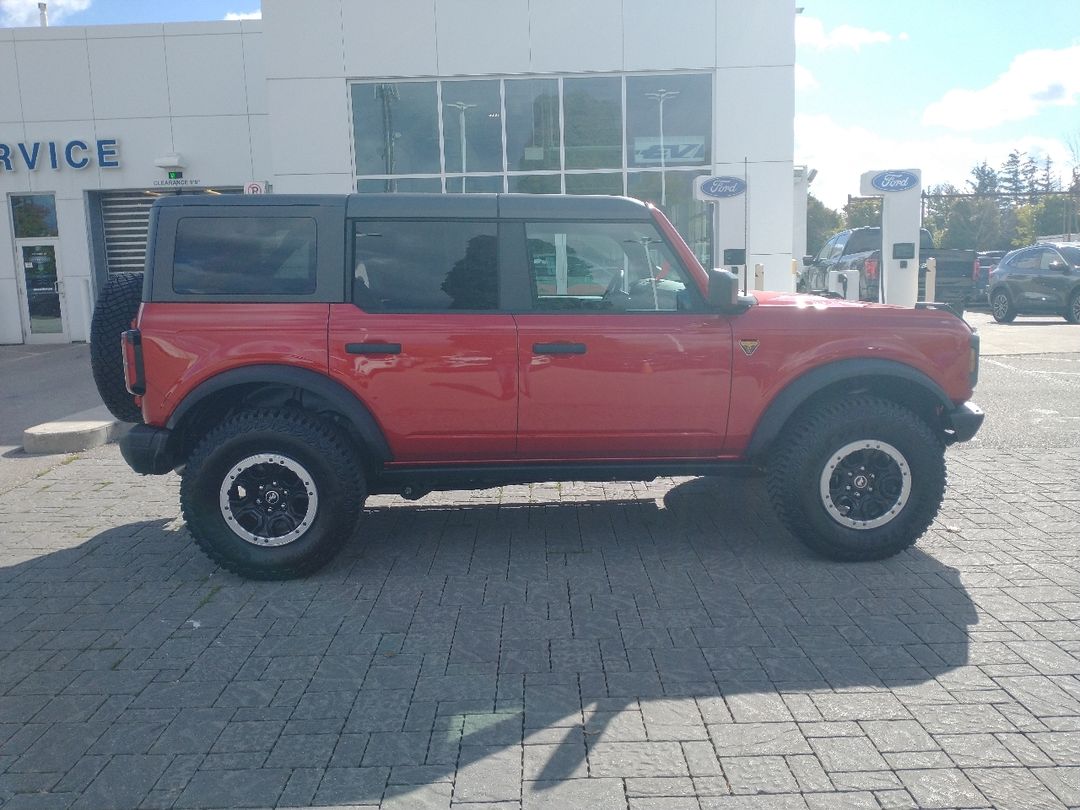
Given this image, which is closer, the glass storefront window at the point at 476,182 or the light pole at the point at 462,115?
the light pole at the point at 462,115

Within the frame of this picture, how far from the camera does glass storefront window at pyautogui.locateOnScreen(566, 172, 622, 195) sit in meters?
15.9

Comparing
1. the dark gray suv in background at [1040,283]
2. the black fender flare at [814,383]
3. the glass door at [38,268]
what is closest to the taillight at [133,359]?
the black fender flare at [814,383]

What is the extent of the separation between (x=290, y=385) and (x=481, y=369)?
3.33 ft

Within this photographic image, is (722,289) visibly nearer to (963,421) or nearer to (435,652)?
(963,421)

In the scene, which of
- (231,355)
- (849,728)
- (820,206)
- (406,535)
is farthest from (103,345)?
(820,206)

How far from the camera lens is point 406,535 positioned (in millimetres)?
6031

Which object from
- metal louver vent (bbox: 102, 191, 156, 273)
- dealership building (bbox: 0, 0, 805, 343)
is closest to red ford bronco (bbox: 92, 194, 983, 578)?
dealership building (bbox: 0, 0, 805, 343)

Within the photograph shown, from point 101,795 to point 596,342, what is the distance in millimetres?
3087

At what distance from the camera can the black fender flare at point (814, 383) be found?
17.2 ft

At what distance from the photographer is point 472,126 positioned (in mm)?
15898

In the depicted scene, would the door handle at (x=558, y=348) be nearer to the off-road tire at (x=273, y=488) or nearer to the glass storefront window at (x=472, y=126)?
the off-road tire at (x=273, y=488)

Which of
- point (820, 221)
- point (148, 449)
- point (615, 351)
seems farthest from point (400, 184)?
point (820, 221)

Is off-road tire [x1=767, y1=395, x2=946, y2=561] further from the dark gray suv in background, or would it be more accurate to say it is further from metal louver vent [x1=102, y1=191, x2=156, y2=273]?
the dark gray suv in background

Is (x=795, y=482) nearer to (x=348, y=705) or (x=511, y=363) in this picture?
(x=511, y=363)
